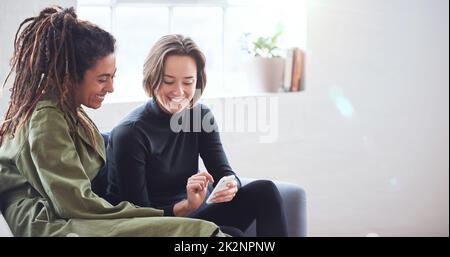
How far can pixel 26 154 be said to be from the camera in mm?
1734

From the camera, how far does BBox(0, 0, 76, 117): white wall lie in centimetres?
195

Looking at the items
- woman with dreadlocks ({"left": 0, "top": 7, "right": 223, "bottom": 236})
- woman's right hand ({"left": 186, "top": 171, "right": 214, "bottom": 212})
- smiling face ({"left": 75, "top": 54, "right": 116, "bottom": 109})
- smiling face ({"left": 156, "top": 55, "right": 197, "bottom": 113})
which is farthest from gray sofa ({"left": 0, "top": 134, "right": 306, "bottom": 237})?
smiling face ({"left": 75, "top": 54, "right": 116, "bottom": 109})

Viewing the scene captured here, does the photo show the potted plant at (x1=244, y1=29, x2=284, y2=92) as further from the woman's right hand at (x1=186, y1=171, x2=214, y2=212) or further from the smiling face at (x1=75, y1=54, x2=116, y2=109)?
the smiling face at (x1=75, y1=54, x2=116, y2=109)

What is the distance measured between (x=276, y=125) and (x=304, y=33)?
37cm

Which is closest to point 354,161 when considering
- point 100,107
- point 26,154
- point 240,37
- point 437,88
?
point 437,88

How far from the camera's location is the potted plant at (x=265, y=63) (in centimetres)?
261

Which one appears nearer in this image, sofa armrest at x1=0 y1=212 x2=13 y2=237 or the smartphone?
sofa armrest at x1=0 y1=212 x2=13 y2=237

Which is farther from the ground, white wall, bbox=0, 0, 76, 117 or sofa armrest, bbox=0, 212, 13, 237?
white wall, bbox=0, 0, 76, 117

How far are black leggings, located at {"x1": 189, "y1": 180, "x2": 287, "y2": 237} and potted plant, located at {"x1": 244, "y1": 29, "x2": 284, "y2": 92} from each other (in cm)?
60

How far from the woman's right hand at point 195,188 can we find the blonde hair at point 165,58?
0.74 feet

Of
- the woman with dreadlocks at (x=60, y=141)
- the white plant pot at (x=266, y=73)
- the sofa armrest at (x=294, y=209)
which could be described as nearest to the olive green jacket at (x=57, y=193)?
the woman with dreadlocks at (x=60, y=141)
